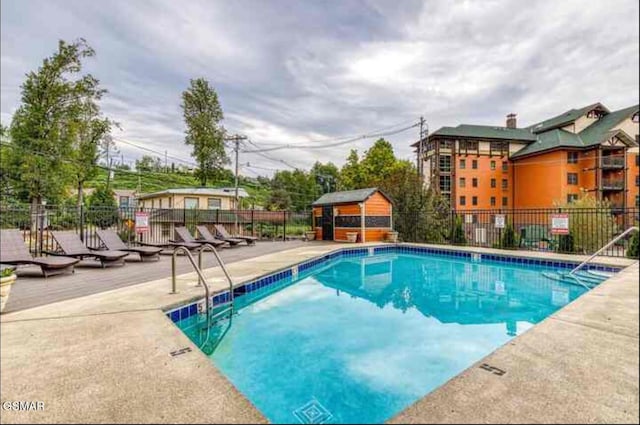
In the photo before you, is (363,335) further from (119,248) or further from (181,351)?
(119,248)

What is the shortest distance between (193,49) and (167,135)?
1919 cm

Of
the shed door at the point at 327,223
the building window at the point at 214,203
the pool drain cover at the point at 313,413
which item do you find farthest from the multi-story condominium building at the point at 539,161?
the pool drain cover at the point at 313,413

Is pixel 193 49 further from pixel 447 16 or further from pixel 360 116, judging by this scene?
pixel 360 116

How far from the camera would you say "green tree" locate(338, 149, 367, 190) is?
88.7 feet

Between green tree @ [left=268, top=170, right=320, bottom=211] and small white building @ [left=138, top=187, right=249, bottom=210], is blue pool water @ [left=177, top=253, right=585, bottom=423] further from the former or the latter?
green tree @ [left=268, top=170, right=320, bottom=211]

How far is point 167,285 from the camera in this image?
495cm

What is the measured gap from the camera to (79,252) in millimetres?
6930

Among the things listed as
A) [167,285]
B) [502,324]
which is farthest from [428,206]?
[167,285]

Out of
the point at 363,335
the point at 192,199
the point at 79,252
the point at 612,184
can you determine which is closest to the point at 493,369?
the point at 363,335

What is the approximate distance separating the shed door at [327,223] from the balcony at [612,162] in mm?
23958

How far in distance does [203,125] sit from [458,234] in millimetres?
16852

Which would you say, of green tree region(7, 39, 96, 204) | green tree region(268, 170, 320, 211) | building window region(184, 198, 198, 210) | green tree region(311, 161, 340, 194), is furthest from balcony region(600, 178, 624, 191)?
green tree region(7, 39, 96, 204)

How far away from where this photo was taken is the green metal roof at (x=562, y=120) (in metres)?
27.7

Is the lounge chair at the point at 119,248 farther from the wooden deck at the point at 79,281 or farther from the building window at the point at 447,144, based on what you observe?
the building window at the point at 447,144
